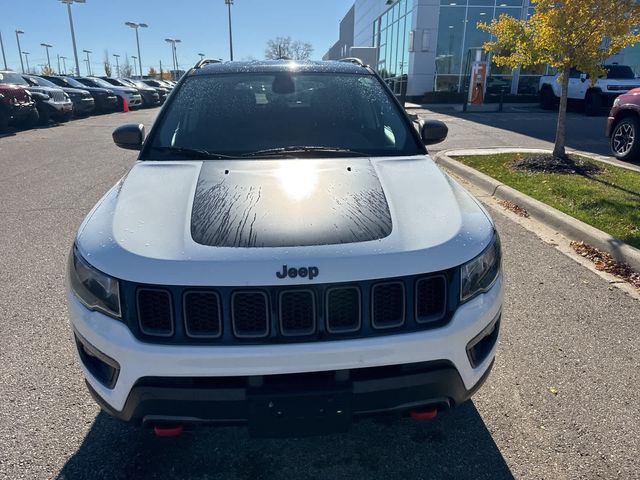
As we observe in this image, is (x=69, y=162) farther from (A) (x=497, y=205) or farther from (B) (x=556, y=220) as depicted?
(B) (x=556, y=220)

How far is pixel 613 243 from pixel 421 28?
88.2 feet

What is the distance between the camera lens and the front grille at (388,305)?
75.5 inches

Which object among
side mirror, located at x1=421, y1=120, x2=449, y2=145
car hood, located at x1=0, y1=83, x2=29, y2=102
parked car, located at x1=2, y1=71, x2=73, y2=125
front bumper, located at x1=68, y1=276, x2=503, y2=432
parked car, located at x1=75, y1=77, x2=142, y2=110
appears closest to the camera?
front bumper, located at x1=68, y1=276, x2=503, y2=432

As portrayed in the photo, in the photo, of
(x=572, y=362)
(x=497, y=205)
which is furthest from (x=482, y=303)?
(x=497, y=205)

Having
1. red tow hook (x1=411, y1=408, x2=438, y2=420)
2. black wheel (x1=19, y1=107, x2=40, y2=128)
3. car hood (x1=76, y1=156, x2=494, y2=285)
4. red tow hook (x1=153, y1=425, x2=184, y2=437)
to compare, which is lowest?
Result: black wheel (x1=19, y1=107, x2=40, y2=128)

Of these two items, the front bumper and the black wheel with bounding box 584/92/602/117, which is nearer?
the front bumper

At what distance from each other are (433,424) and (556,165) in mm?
7123

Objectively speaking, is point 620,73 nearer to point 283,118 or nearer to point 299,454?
point 283,118

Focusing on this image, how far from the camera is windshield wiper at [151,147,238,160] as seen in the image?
9.43 feet

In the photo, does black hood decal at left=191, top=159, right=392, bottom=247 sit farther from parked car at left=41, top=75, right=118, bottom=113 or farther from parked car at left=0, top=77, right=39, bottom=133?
parked car at left=41, top=75, right=118, bottom=113

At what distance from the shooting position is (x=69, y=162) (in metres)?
10.2

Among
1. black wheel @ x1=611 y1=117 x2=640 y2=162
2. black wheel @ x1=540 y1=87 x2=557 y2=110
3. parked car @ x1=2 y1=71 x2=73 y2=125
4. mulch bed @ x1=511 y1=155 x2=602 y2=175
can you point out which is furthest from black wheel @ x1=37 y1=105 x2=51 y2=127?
black wheel @ x1=540 y1=87 x2=557 y2=110

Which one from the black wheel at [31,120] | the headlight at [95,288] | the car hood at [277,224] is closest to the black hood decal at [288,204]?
the car hood at [277,224]

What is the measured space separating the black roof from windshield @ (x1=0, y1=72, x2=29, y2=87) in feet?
49.4
